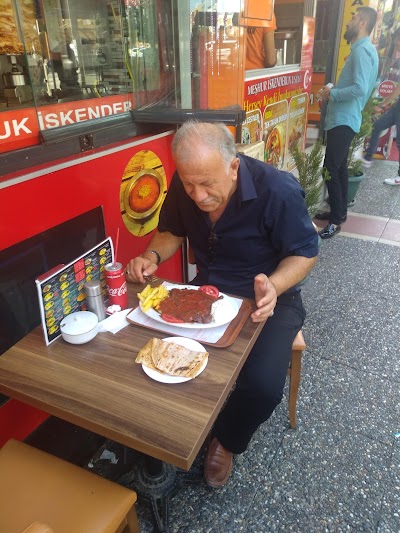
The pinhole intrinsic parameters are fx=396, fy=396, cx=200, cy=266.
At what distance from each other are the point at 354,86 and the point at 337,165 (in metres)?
0.77

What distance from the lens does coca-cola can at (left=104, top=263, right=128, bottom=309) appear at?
57.5 inches

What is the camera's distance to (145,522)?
5.66 feet

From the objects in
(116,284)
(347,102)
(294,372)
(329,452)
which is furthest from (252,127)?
(329,452)

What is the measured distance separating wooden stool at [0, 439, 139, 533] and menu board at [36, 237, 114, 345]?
41 cm

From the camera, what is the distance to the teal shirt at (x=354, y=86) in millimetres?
3648

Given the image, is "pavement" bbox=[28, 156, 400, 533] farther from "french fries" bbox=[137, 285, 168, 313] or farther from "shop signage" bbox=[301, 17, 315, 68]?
"shop signage" bbox=[301, 17, 315, 68]

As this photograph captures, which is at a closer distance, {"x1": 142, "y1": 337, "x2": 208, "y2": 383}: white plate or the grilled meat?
{"x1": 142, "y1": 337, "x2": 208, "y2": 383}: white plate

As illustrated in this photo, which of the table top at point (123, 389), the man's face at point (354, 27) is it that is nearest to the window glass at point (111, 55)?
the table top at point (123, 389)

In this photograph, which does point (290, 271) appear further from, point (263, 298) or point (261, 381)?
point (261, 381)

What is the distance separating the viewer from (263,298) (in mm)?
1444

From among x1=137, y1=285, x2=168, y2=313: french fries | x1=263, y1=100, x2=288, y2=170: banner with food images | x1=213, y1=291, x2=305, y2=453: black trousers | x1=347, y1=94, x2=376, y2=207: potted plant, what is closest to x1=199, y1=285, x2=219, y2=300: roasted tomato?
x1=137, y1=285, x2=168, y2=313: french fries

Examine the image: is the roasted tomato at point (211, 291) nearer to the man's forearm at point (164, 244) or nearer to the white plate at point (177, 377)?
the white plate at point (177, 377)

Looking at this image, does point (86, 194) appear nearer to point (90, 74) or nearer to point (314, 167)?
point (90, 74)

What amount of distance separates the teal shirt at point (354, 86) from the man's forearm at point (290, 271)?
281cm
